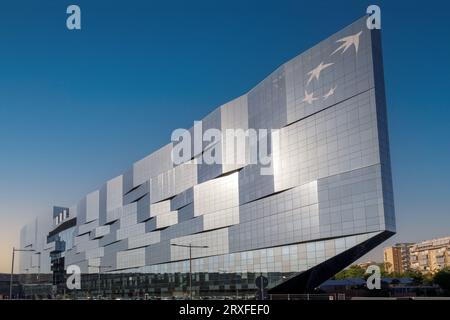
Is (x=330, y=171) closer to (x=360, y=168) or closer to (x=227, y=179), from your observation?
(x=360, y=168)

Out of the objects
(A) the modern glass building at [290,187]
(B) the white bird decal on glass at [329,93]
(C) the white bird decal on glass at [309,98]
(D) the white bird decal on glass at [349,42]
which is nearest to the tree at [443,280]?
(A) the modern glass building at [290,187]

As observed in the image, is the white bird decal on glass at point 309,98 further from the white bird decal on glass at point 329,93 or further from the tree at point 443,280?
the tree at point 443,280

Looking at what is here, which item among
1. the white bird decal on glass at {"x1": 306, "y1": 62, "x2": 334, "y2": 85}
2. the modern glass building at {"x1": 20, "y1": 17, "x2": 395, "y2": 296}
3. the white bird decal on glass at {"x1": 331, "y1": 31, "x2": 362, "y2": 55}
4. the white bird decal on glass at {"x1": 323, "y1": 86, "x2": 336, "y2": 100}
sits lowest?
the modern glass building at {"x1": 20, "y1": 17, "x2": 395, "y2": 296}

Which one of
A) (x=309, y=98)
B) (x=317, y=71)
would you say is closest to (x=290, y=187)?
(x=309, y=98)

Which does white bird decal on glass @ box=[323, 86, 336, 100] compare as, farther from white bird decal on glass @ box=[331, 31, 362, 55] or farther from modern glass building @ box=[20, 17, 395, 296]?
white bird decal on glass @ box=[331, 31, 362, 55]

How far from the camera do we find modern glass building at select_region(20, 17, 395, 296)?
65062 millimetres

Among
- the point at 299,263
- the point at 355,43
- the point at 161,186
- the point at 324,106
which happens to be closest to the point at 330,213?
the point at 299,263

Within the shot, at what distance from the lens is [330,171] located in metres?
68.8

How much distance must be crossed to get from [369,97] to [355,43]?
A: 7777 mm

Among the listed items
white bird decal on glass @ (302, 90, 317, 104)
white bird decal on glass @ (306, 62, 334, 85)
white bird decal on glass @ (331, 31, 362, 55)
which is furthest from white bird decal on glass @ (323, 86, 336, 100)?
white bird decal on glass @ (331, 31, 362, 55)

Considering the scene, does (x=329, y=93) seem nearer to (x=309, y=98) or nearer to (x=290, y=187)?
(x=309, y=98)

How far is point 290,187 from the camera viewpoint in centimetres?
7488

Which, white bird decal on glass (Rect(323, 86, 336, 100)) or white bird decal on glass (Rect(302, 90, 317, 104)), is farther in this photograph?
white bird decal on glass (Rect(302, 90, 317, 104))
